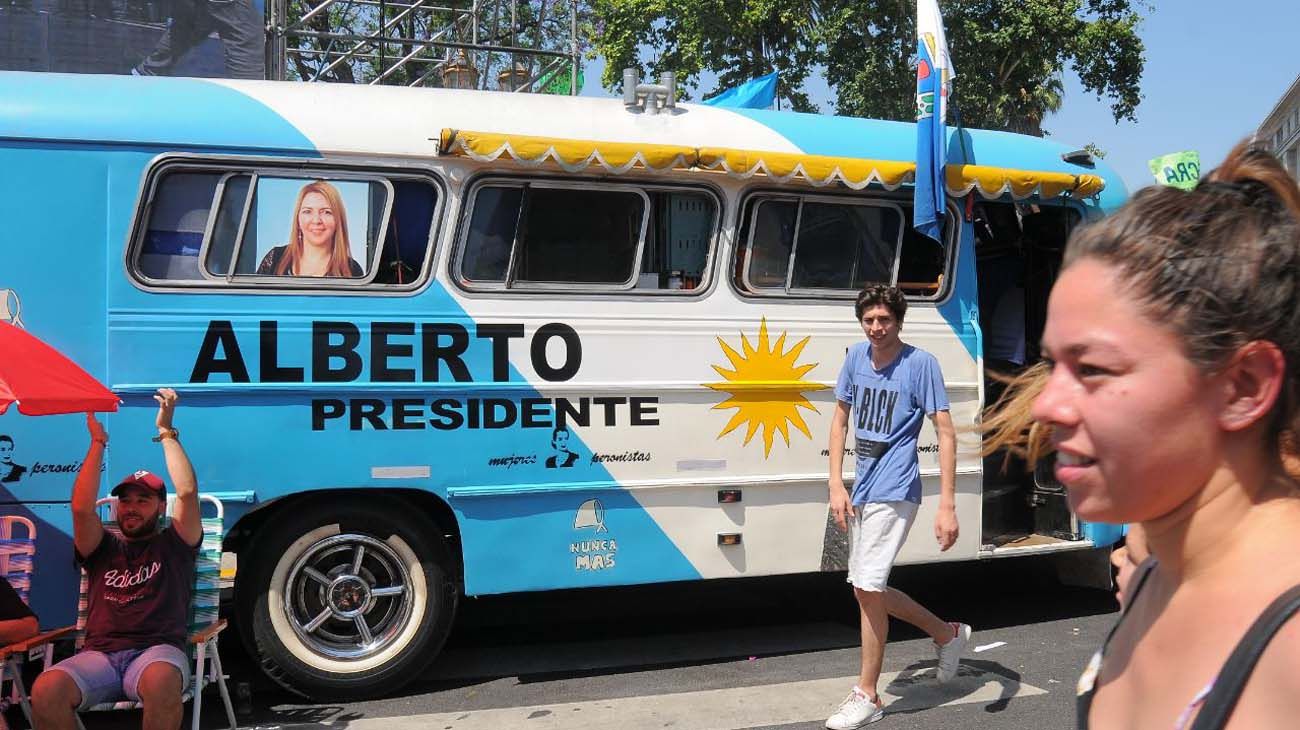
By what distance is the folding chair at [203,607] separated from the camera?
15.4ft

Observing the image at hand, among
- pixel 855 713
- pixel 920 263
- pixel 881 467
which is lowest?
pixel 855 713

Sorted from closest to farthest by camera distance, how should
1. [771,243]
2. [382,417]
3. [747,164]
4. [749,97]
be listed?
[382,417] < [747,164] < [771,243] < [749,97]

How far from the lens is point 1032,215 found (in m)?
7.47

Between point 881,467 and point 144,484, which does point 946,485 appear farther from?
point 144,484

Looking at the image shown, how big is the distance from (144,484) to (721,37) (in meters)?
17.5

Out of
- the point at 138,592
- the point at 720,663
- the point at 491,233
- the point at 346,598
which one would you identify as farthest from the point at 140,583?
the point at 720,663

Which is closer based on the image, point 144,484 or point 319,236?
point 144,484

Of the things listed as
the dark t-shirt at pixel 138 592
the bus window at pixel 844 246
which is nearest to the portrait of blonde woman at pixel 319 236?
the dark t-shirt at pixel 138 592

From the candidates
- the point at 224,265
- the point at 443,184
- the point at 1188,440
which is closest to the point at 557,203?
the point at 443,184

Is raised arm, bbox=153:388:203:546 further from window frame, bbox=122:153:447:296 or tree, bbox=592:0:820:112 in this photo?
tree, bbox=592:0:820:112

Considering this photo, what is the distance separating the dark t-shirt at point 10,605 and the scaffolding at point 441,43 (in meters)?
6.85

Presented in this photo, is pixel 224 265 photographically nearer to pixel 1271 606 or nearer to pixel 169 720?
pixel 169 720

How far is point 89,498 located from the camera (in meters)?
4.65

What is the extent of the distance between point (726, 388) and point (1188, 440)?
15.7 ft
